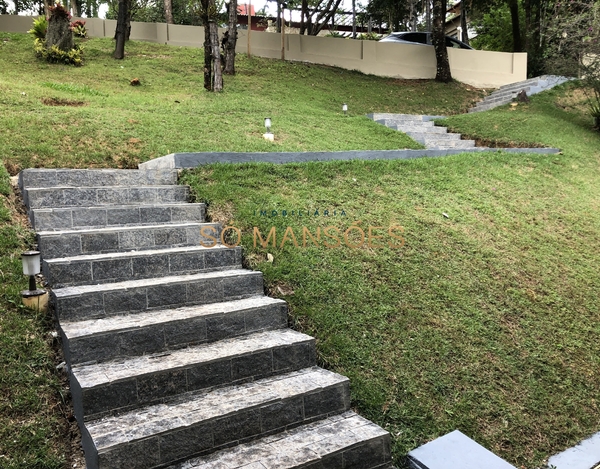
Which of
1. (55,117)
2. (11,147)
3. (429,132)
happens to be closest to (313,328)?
(11,147)

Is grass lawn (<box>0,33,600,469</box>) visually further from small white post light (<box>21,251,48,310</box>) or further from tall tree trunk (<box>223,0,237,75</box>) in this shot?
tall tree trunk (<box>223,0,237,75</box>)

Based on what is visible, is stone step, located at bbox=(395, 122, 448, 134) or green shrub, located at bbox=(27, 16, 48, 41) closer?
stone step, located at bbox=(395, 122, 448, 134)

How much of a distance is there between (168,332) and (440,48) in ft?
49.8

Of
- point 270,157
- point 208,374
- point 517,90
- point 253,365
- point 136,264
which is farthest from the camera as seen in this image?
point 517,90

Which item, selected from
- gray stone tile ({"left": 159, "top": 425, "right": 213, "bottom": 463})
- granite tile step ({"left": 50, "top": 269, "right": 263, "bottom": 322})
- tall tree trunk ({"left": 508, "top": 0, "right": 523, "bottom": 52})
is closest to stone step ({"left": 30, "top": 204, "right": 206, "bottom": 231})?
granite tile step ({"left": 50, "top": 269, "right": 263, "bottom": 322})

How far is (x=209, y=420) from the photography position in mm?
2508

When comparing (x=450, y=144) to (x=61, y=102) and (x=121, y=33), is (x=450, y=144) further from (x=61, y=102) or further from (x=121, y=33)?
(x=121, y=33)

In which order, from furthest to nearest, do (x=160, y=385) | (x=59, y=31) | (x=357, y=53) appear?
(x=357, y=53) < (x=59, y=31) < (x=160, y=385)

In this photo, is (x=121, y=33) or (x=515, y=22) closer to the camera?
(x=121, y=33)

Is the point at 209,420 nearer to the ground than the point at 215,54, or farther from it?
nearer to the ground

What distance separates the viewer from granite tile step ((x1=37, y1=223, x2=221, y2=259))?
3727mm

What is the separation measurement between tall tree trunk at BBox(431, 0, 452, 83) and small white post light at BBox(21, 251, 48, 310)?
14.9 m

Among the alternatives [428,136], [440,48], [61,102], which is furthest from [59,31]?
[440,48]

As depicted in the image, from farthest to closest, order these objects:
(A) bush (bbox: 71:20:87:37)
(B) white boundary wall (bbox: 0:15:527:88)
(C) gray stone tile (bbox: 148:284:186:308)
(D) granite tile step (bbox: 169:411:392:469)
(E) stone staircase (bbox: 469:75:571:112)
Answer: (B) white boundary wall (bbox: 0:15:527:88)
(A) bush (bbox: 71:20:87:37)
(E) stone staircase (bbox: 469:75:571:112)
(C) gray stone tile (bbox: 148:284:186:308)
(D) granite tile step (bbox: 169:411:392:469)
